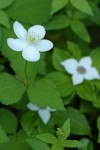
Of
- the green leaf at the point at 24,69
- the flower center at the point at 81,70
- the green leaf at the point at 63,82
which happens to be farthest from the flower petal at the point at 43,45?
the flower center at the point at 81,70

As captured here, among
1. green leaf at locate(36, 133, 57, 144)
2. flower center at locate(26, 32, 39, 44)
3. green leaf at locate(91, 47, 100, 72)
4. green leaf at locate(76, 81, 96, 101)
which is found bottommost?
green leaf at locate(76, 81, 96, 101)

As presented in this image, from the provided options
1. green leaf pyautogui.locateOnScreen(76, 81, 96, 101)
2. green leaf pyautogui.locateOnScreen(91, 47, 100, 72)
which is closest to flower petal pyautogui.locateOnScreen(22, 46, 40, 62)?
green leaf pyautogui.locateOnScreen(76, 81, 96, 101)

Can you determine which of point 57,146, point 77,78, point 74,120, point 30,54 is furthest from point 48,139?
point 77,78

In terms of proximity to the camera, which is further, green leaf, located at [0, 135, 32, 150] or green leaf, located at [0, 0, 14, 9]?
green leaf, located at [0, 0, 14, 9]

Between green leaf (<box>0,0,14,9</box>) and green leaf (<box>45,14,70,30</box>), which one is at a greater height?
green leaf (<box>0,0,14,9</box>)

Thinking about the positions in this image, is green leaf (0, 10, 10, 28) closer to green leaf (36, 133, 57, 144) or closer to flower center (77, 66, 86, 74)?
flower center (77, 66, 86, 74)

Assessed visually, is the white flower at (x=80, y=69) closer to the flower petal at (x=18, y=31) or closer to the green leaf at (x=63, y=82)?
the green leaf at (x=63, y=82)
